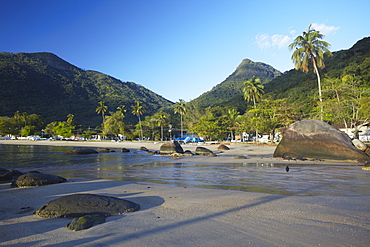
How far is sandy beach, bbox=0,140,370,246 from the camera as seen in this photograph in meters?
3.61

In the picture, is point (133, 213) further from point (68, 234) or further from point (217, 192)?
point (217, 192)

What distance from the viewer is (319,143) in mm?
17062

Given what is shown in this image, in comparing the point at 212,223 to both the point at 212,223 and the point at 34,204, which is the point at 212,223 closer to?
the point at 212,223

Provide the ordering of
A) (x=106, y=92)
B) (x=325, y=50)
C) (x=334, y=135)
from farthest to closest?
(x=106, y=92) < (x=325, y=50) < (x=334, y=135)

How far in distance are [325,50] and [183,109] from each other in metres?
42.9

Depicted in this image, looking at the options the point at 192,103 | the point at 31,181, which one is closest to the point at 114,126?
the point at 192,103

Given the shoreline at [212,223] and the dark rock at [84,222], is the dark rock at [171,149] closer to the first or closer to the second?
the shoreline at [212,223]

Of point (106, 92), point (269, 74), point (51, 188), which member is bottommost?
point (51, 188)

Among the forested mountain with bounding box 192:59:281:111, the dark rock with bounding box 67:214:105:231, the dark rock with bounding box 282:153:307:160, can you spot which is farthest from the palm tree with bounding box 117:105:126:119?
the dark rock with bounding box 67:214:105:231

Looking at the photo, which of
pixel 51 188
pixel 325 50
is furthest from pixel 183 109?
pixel 51 188

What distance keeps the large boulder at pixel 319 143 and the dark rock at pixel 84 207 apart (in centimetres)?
1554

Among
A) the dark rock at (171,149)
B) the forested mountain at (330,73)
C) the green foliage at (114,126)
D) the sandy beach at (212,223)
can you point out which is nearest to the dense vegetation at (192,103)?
the forested mountain at (330,73)

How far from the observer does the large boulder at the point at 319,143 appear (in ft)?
52.5

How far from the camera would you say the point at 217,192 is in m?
7.20
